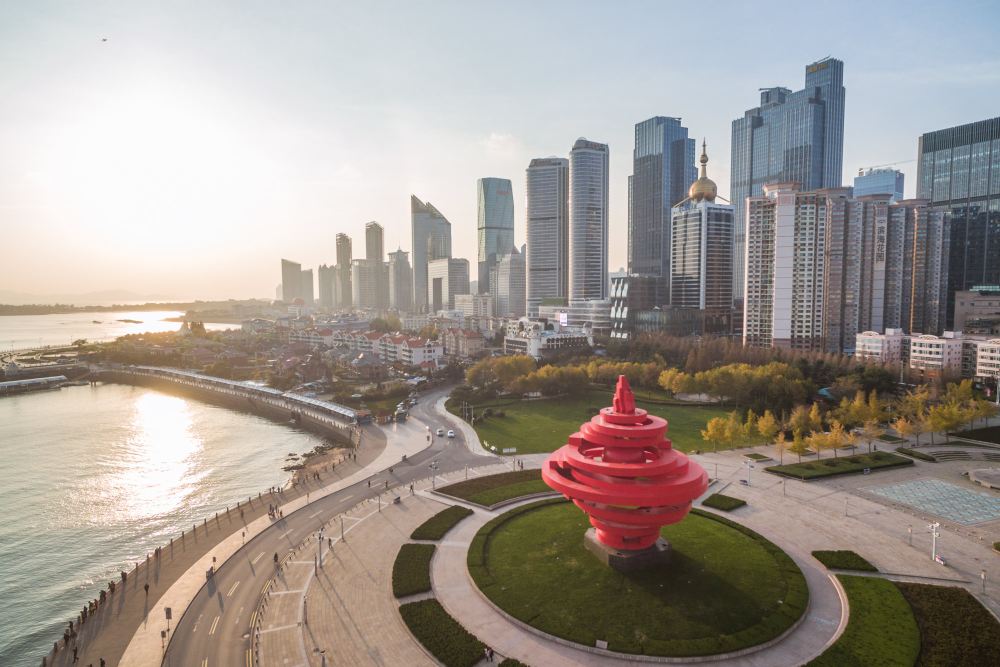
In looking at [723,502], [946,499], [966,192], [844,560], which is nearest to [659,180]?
[966,192]

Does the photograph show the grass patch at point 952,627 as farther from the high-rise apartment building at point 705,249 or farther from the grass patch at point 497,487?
the high-rise apartment building at point 705,249

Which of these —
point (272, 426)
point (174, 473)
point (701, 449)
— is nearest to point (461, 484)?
point (701, 449)

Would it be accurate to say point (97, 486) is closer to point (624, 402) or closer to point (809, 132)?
point (624, 402)

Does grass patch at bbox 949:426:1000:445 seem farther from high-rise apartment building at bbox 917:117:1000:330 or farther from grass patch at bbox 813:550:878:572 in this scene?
high-rise apartment building at bbox 917:117:1000:330

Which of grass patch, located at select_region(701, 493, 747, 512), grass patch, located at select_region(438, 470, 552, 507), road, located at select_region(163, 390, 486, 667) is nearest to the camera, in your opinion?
road, located at select_region(163, 390, 486, 667)

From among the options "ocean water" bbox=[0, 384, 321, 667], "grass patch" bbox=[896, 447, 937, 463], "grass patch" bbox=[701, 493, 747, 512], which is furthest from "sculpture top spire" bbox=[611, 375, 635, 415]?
"grass patch" bbox=[896, 447, 937, 463]

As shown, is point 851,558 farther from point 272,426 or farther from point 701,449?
point 272,426

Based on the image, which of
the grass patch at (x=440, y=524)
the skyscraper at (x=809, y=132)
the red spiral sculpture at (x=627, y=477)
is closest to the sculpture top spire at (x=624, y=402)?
the red spiral sculpture at (x=627, y=477)
